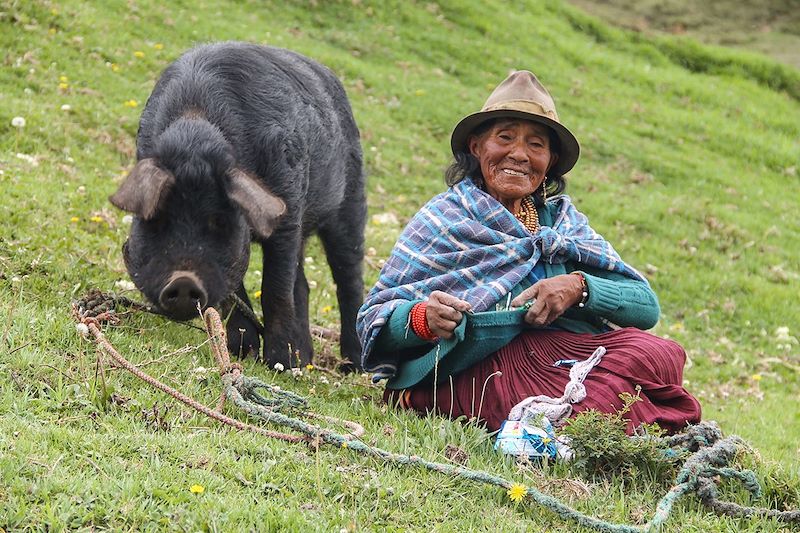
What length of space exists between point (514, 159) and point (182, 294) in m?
1.78

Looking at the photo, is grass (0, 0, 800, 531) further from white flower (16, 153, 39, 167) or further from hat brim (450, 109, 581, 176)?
hat brim (450, 109, 581, 176)

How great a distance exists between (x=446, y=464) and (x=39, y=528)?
1.55 metres

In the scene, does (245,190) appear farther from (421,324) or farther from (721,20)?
(721,20)

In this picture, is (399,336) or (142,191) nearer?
(399,336)

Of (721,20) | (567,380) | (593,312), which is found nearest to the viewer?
(567,380)

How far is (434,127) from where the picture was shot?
46.4 feet

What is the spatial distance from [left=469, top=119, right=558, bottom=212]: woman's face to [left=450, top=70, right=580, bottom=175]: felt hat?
7 cm

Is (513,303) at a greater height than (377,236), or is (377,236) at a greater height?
(513,303)

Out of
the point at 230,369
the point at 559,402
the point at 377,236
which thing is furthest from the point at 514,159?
the point at 377,236

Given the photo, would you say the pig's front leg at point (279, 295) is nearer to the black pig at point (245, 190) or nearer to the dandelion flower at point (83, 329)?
the black pig at point (245, 190)

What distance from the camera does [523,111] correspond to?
15.7 feet

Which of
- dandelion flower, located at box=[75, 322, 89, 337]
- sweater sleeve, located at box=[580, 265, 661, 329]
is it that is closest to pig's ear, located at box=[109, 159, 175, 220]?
dandelion flower, located at box=[75, 322, 89, 337]

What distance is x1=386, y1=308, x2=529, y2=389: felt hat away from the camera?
14.4 ft

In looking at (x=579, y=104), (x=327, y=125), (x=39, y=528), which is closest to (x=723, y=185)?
(x=579, y=104)
